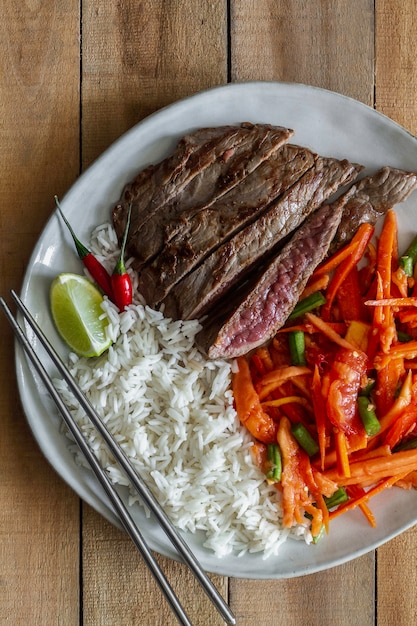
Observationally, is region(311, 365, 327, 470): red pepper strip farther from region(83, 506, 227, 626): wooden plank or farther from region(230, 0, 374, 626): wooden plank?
region(83, 506, 227, 626): wooden plank

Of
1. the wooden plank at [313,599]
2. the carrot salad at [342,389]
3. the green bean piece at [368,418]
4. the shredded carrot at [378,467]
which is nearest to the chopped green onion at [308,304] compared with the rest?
the carrot salad at [342,389]

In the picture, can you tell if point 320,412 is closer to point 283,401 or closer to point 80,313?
point 283,401

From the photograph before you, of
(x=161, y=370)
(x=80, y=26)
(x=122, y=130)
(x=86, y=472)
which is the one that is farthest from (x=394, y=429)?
(x=80, y=26)

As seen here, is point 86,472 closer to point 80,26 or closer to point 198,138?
point 198,138

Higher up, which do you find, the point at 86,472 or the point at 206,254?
the point at 206,254

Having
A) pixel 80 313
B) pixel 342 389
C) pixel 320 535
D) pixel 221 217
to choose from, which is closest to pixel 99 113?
pixel 221 217

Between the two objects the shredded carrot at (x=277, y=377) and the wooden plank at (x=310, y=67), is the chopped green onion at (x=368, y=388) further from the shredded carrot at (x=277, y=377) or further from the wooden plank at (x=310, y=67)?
the wooden plank at (x=310, y=67)

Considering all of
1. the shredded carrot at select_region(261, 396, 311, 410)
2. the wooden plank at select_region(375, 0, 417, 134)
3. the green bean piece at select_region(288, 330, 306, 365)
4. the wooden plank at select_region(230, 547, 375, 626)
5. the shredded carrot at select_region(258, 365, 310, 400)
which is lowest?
the wooden plank at select_region(230, 547, 375, 626)

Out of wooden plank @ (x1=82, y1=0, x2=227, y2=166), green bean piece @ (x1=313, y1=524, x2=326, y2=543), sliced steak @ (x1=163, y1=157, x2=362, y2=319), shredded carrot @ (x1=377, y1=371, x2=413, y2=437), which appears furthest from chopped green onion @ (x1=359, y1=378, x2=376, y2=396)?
wooden plank @ (x1=82, y1=0, x2=227, y2=166)
